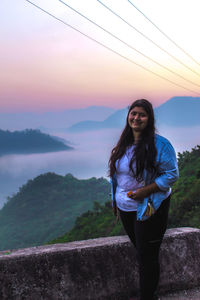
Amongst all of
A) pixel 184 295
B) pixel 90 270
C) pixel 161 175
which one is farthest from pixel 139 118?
pixel 184 295

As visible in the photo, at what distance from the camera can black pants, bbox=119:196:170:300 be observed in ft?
6.75

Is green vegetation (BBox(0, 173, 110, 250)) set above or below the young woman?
below

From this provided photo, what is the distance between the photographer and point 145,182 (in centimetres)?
205

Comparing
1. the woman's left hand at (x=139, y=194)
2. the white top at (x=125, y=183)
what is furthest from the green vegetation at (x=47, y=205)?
the woman's left hand at (x=139, y=194)

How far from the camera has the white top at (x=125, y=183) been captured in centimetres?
206

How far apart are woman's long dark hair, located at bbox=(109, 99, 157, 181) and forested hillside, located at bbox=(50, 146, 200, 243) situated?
8.35 metres

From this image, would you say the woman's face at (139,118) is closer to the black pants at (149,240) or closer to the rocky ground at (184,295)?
the black pants at (149,240)

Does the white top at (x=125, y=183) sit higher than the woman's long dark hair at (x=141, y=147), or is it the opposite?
the woman's long dark hair at (x=141, y=147)

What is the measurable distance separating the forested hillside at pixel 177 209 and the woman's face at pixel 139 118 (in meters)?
8.44

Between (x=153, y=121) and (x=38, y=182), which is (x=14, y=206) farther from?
(x=153, y=121)

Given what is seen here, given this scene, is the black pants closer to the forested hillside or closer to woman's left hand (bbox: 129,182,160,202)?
woman's left hand (bbox: 129,182,160,202)

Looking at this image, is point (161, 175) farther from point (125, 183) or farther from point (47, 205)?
point (47, 205)

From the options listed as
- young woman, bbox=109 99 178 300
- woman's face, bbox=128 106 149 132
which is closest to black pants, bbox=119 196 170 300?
young woman, bbox=109 99 178 300

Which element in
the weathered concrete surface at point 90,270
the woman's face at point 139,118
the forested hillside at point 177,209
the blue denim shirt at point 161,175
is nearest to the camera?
the blue denim shirt at point 161,175
